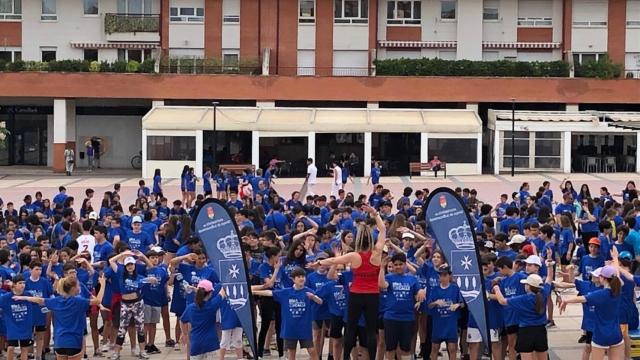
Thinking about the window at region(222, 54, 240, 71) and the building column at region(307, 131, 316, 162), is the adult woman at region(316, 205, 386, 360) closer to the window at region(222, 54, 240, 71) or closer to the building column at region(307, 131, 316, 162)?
the building column at region(307, 131, 316, 162)

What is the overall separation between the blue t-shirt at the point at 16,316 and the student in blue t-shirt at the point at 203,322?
2507 mm

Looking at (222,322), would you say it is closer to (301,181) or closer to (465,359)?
(465,359)

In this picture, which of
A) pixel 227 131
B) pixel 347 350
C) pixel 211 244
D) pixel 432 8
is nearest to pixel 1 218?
pixel 211 244

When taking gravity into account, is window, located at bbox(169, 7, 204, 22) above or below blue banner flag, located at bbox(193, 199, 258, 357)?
above

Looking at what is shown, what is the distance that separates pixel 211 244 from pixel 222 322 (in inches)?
40.5

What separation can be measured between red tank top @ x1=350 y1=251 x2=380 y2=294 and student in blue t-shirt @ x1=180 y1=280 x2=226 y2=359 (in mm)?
1805

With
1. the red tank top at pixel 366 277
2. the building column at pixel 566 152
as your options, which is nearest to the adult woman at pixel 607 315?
the red tank top at pixel 366 277

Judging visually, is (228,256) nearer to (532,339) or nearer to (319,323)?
(319,323)

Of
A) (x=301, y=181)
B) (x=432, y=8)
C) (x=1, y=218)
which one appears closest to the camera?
(x=1, y=218)

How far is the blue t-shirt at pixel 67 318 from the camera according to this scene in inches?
521

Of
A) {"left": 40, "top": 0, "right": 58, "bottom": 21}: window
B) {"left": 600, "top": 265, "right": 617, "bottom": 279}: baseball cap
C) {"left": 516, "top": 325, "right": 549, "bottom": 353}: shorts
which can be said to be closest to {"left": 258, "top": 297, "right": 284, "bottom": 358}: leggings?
{"left": 516, "top": 325, "right": 549, "bottom": 353}: shorts

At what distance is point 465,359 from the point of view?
48.7ft

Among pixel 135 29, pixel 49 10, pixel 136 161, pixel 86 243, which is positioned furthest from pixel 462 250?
pixel 49 10

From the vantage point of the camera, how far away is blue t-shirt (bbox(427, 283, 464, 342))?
13914 millimetres
